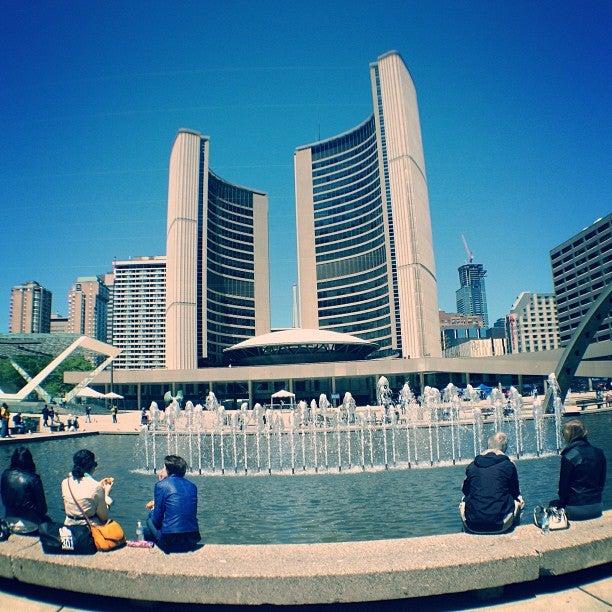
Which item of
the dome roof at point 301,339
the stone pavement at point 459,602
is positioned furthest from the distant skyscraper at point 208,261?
the stone pavement at point 459,602

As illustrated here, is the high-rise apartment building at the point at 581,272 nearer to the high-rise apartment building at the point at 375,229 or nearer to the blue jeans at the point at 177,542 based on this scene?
the high-rise apartment building at the point at 375,229

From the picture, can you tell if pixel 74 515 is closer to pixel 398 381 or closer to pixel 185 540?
pixel 185 540

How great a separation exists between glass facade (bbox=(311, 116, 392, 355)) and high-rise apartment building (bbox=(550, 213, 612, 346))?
4588cm

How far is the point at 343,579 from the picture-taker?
4145mm

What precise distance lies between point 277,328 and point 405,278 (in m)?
73.3

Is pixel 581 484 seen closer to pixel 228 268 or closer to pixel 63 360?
pixel 63 360

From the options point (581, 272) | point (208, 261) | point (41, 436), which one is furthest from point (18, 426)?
point (581, 272)

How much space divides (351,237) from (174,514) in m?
111

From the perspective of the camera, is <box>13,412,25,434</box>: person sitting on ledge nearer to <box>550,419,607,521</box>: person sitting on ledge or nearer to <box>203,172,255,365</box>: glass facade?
<box>550,419,607,521</box>: person sitting on ledge

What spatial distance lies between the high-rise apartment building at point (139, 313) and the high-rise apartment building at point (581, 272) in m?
136

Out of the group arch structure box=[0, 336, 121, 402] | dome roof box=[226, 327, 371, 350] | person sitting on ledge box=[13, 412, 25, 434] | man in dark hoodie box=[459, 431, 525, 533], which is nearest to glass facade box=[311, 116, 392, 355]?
dome roof box=[226, 327, 371, 350]

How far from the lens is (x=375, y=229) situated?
104875mm

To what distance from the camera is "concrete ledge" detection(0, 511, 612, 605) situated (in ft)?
13.6

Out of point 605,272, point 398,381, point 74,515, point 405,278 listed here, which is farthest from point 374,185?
point 74,515
